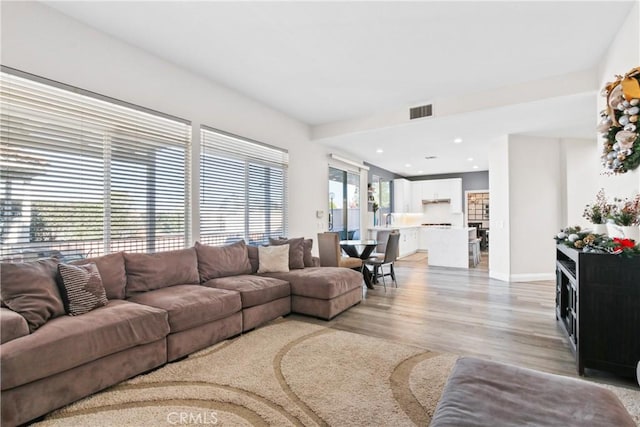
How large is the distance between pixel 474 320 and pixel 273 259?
102 inches

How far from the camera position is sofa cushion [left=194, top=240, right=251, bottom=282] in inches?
143

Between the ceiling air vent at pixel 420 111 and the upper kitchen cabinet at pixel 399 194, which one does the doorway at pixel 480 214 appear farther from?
the ceiling air vent at pixel 420 111

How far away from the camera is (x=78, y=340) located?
6.49 feet

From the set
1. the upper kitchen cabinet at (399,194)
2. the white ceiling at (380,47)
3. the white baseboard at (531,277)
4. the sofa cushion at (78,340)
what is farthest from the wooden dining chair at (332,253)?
the upper kitchen cabinet at (399,194)

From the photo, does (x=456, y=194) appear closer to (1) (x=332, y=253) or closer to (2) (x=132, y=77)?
(1) (x=332, y=253)

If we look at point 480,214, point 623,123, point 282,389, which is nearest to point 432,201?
point 480,214

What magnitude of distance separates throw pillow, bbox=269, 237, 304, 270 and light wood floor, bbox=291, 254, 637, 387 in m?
0.81

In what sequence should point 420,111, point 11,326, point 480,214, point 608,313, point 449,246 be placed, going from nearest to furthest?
point 11,326, point 608,313, point 420,111, point 449,246, point 480,214

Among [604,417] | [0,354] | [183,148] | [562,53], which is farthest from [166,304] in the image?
[562,53]

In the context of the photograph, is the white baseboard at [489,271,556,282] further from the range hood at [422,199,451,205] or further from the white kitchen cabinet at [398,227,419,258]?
the range hood at [422,199,451,205]

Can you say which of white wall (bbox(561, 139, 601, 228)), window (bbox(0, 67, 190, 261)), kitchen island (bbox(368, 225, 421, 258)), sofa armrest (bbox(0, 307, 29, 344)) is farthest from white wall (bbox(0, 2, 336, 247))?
white wall (bbox(561, 139, 601, 228))

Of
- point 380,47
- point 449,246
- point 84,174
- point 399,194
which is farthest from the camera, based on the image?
point 399,194

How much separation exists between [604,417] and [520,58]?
3.60 meters

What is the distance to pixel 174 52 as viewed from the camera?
344 centimetres
